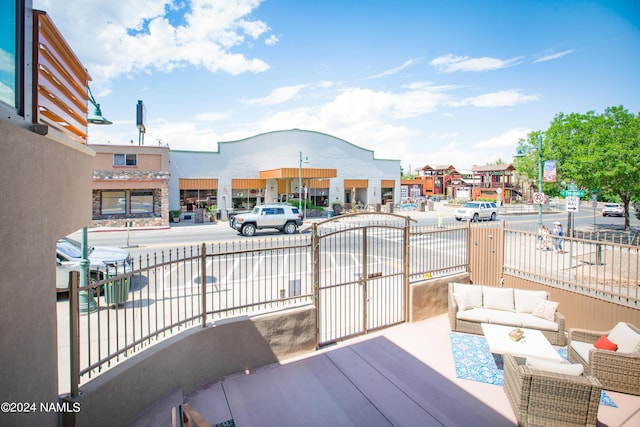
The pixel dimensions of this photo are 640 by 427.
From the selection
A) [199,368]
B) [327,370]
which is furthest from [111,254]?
[327,370]

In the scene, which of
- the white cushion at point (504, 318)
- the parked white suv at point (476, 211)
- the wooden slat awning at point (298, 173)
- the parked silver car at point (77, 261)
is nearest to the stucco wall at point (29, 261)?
the parked silver car at point (77, 261)

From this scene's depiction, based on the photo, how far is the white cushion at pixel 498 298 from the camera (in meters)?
7.92

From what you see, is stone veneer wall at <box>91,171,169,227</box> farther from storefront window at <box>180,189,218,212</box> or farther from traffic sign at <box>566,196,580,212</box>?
traffic sign at <box>566,196,580,212</box>

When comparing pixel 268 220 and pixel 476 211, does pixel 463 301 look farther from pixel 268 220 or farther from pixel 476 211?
pixel 476 211

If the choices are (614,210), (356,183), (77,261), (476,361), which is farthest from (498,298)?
(614,210)

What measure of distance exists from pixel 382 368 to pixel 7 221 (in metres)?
5.67

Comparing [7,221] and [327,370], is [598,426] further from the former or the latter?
[7,221]

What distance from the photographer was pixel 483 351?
695 centimetres

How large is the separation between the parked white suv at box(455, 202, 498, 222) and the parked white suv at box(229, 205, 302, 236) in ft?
52.8

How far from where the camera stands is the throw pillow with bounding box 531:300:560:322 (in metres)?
7.34

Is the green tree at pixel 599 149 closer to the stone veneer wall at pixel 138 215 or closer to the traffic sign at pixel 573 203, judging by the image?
the traffic sign at pixel 573 203

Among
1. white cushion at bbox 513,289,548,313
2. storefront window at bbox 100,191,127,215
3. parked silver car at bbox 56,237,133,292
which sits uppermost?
storefront window at bbox 100,191,127,215

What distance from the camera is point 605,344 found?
5.83 meters

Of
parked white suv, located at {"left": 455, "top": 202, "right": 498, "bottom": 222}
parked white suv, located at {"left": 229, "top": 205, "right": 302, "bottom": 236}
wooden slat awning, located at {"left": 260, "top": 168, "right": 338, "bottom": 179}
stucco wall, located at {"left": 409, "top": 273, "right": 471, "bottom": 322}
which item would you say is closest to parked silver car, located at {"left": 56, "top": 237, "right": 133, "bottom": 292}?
stucco wall, located at {"left": 409, "top": 273, "right": 471, "bottom": 322}
